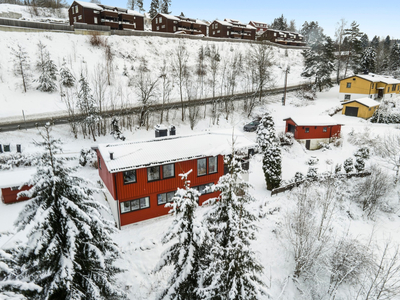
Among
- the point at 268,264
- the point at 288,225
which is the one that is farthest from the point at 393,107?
the point at 268,264

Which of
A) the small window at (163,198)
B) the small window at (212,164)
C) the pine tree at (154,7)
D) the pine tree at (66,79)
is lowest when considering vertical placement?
the small window at (163,198)

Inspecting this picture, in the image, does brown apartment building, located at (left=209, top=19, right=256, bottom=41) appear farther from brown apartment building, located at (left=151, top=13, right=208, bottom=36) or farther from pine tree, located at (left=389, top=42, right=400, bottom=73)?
pine tree, located at (left=389, top=42, right=400, bottom=73)

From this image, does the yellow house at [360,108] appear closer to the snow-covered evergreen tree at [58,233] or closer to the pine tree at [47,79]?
the snow-covered evergreen tree at [58,233]

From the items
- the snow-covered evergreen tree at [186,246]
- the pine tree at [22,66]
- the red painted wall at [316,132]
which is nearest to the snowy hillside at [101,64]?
the pine tree at [22,66]

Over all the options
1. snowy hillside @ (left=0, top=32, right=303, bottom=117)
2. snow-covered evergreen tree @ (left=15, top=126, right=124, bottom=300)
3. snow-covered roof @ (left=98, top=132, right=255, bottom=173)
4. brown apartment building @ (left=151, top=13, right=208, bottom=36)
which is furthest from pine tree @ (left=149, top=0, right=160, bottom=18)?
snow-covered evergreen tree @ (left=15, top=126, right=124, bottom=300)

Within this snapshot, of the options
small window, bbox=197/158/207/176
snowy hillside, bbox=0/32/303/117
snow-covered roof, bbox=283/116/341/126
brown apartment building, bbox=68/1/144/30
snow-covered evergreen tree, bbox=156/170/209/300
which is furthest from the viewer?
brown apartment building, bbox=68/1/144/30

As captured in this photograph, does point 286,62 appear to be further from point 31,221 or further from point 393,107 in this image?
point 31,221
